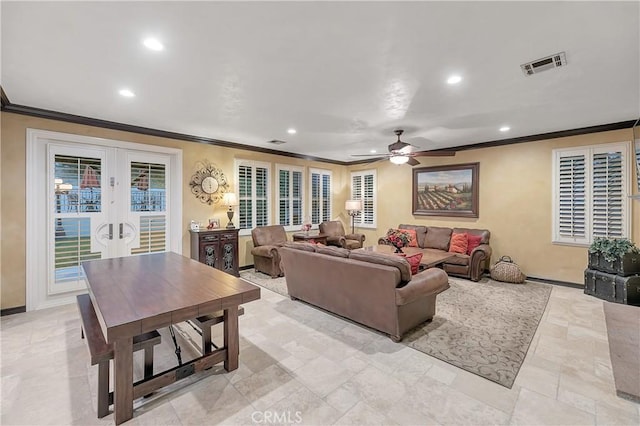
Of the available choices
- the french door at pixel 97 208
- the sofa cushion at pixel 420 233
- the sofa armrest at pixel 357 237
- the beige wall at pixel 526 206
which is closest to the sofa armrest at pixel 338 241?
the sofa armrest at pixel 357 237

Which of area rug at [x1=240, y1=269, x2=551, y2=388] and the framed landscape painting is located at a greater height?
the framed landscape painting

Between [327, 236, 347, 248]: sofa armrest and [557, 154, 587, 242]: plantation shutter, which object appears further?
[327, 236, 347, 248]: sofa armrest

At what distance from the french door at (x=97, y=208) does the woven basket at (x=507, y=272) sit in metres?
5.92

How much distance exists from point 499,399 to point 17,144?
5967 mm

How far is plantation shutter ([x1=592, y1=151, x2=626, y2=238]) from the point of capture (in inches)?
174

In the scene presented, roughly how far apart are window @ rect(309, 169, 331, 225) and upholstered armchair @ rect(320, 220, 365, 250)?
311mm

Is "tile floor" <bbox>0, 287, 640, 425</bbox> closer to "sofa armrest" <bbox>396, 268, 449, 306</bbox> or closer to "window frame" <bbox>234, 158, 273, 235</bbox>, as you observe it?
"sofa armrest" <bbox>396, 268, 449, 306</bbox>

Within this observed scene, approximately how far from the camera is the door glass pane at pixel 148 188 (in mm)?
4660

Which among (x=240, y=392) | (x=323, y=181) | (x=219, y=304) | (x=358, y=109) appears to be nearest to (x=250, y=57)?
(x=358, y=109)

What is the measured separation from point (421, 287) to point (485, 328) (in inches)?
40.9

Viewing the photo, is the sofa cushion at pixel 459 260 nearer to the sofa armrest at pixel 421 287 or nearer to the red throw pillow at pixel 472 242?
the red throw pillow at pixel 472 242

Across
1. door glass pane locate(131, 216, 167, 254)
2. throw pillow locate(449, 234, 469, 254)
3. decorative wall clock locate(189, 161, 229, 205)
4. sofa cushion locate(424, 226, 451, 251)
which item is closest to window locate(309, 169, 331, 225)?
decorative wall clock locate(189, 161, 229, 205)

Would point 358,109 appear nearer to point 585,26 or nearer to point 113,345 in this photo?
point 585,26

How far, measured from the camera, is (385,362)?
258 centimetres
